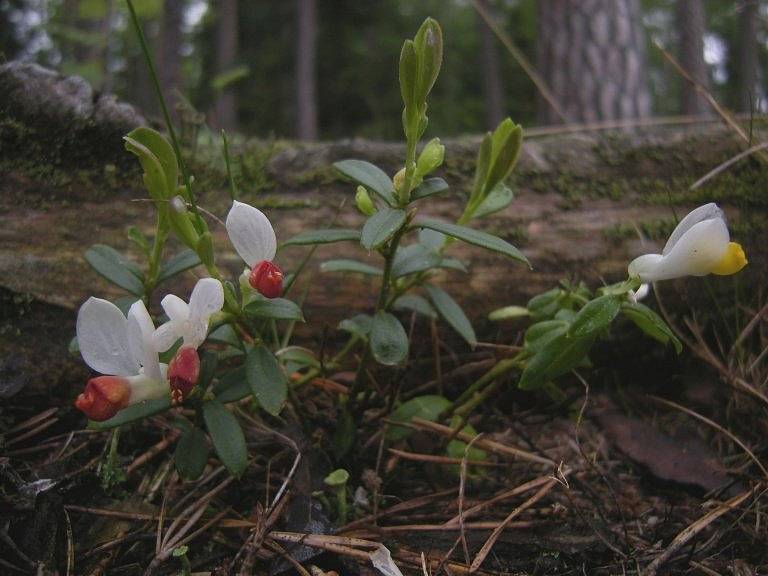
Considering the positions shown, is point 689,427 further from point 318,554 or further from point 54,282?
point 54,282

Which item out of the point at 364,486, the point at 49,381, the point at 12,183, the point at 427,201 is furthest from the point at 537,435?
the point at 12,183

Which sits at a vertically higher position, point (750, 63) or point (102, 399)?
point (750, 63)

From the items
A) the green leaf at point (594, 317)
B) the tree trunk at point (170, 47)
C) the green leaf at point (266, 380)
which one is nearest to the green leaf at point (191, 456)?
the green leaf at point (266, 380)

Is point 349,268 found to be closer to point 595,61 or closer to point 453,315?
point 453,315

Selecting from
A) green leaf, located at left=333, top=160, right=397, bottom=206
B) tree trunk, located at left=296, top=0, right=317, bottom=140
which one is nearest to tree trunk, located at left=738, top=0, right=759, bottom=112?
green leaf, located at left=333, top=160, right=397, bottom=206

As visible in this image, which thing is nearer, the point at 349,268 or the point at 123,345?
the point at 123,345

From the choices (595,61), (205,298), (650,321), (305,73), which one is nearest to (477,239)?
(650,321)
